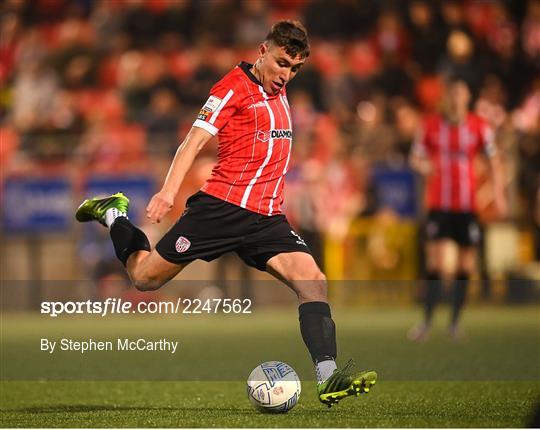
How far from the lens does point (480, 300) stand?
51.0 feet

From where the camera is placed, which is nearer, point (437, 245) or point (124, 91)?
point (437, 245)

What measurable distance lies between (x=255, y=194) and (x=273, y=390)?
1.12m

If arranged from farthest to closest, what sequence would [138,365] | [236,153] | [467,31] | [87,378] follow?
[467,31] < [138,365] < [87,378] < [236,153]

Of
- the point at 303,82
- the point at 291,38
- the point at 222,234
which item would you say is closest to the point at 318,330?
the point at 222,234

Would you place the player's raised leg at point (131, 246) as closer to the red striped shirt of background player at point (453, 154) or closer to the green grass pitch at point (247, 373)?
the green grass pitch at point (247, 373)

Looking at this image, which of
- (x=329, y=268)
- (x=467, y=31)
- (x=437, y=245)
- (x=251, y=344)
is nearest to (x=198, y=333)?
(x=251, y=344)

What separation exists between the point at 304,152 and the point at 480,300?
301cm

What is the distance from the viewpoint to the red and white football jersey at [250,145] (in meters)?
6.85

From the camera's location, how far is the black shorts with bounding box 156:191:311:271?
6.94m

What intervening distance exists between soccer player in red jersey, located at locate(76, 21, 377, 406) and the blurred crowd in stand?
8792 millimetres

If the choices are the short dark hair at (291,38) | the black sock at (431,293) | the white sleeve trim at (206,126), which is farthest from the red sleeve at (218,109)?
the black sock at (431,293)

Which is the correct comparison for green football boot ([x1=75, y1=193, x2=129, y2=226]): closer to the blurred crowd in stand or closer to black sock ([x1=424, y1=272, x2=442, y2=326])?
black sock ([x1=424, y1=272, x2=442, y2=326])

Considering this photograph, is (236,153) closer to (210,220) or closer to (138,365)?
(210,220)

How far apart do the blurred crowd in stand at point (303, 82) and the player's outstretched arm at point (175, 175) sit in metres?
9.12
